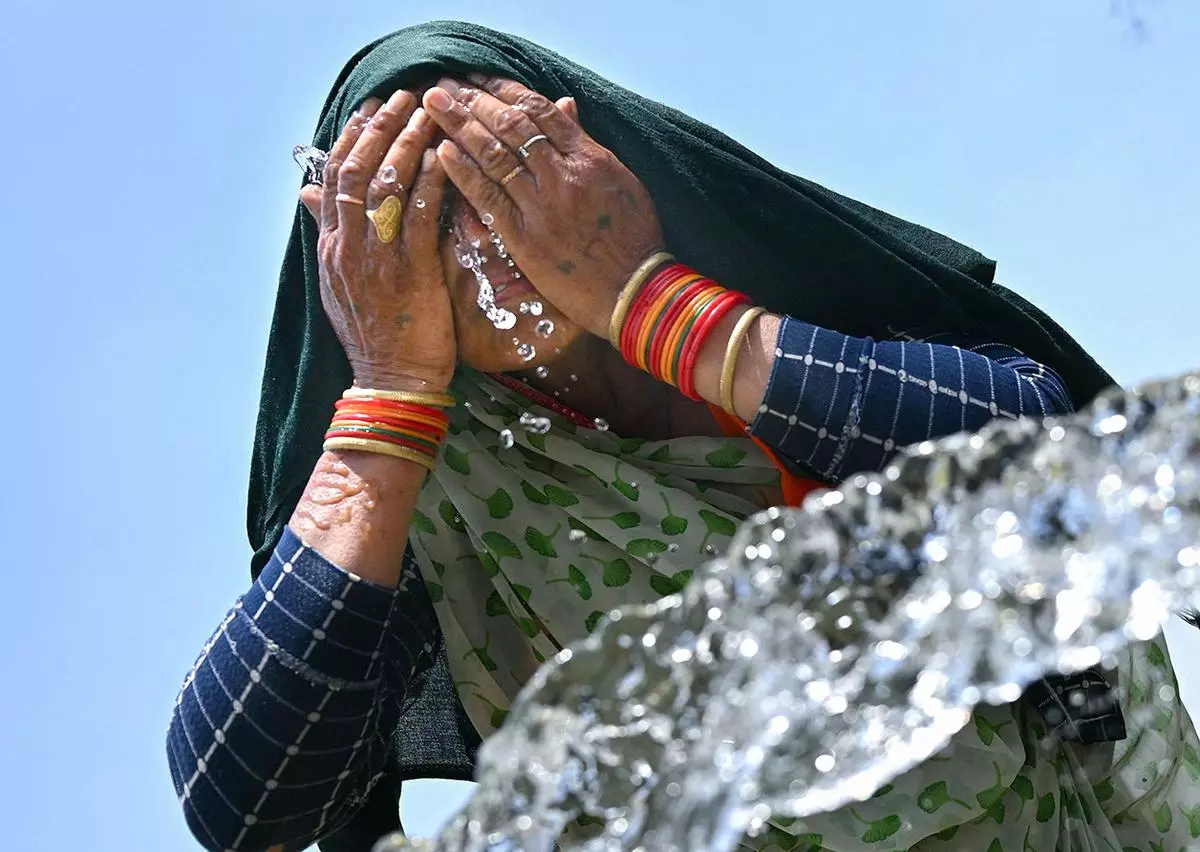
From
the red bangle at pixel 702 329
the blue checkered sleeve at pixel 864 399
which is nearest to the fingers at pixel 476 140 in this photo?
the red bangle at pixel 702 329

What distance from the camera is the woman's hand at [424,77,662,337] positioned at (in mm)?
1598

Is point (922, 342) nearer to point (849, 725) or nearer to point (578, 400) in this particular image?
point (578, 400)

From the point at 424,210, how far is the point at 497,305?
0.47 ft

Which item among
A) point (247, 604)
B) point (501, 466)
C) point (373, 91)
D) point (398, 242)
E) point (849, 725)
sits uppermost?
point (373, 91)

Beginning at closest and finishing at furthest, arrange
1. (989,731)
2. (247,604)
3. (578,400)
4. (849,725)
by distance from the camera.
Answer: (849,725) → (989,731) → (247,604) → (578,400)

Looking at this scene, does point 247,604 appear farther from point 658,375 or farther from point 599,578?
point 658,375

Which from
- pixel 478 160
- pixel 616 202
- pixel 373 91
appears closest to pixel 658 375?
pixel 616 202

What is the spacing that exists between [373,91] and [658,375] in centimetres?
51

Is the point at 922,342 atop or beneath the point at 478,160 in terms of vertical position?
beneath

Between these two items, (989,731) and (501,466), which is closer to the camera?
(989,731)

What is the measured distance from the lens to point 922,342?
1606 mm

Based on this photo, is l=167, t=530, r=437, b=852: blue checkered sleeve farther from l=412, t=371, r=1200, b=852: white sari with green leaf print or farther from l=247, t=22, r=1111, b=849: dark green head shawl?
l=247, t=22, r=1111, b=849: dark green head shawl

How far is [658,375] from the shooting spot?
1.58 m

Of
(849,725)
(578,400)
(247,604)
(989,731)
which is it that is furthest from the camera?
(578,400)
